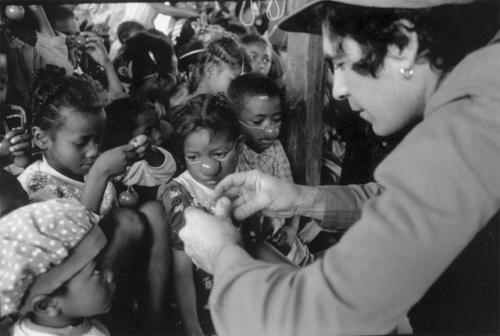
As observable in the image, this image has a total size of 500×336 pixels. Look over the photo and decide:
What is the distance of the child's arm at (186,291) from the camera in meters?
1.02

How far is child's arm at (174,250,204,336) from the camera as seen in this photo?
1.02 meters

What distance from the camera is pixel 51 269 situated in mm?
853

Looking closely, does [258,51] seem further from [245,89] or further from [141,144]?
[141,144]

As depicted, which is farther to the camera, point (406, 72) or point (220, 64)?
point (220, 64)

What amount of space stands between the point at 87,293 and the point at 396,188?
574mm

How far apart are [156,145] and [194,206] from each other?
142mm

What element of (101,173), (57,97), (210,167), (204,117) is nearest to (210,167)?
(210,167)

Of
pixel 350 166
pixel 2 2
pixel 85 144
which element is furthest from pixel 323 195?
pixel 2 2

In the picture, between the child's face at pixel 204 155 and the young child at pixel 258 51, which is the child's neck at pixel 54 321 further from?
the young child at pixel 258 51

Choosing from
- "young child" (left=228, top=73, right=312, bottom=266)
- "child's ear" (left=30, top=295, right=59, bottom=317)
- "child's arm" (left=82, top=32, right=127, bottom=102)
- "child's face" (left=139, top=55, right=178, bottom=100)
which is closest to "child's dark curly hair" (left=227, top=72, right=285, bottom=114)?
"young child" (left=228, top=73, right=312, bottom=266)

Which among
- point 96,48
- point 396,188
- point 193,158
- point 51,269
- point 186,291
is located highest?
point 96,48

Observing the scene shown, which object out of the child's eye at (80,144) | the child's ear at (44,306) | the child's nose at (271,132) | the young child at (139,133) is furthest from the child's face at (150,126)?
the child's ear at (44,306)

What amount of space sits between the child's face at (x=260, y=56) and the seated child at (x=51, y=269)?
0.46m

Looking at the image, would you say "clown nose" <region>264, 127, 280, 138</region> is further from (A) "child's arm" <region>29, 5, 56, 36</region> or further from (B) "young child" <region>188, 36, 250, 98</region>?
(A) "child's arm" <region>29, 5, 56, 36</region>
